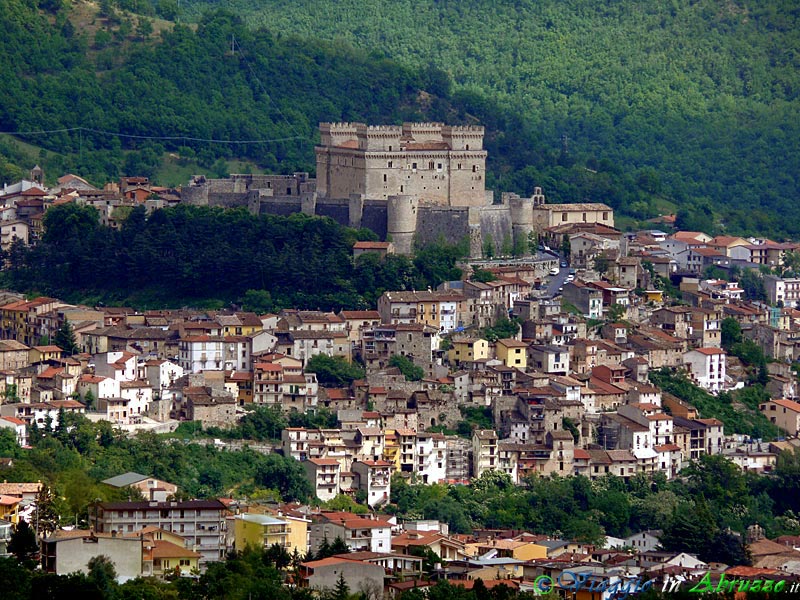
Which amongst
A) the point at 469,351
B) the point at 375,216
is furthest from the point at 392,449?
the point at 375,216

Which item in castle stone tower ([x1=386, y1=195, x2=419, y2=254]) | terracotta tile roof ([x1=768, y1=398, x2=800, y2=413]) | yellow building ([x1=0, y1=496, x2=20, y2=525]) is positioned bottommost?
yellow building ([x1=0, y1=496, x2=20, y2=525])

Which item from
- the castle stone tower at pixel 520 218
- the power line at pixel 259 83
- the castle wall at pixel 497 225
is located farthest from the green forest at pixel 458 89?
the castle wall at pixel 497 225

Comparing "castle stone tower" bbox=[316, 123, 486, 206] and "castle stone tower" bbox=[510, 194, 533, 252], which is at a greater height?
"castle stone tower" bbox=[316, 123, 486, 206]

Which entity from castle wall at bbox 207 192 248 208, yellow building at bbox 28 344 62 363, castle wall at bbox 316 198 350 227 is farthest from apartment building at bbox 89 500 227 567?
castle wall at bbox 207 192 248 208

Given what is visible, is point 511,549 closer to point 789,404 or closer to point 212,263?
point 789,404

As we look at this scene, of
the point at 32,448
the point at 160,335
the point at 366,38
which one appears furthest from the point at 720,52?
the point at 32,448

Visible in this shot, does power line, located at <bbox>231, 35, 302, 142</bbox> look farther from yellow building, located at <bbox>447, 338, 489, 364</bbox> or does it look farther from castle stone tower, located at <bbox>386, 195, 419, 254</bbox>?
yellow building, located at <bbox>447, 338, 489, 364</bbox>

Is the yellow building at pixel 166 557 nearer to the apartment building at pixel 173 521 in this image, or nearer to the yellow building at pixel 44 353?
the apartment building at pixel 173 521
